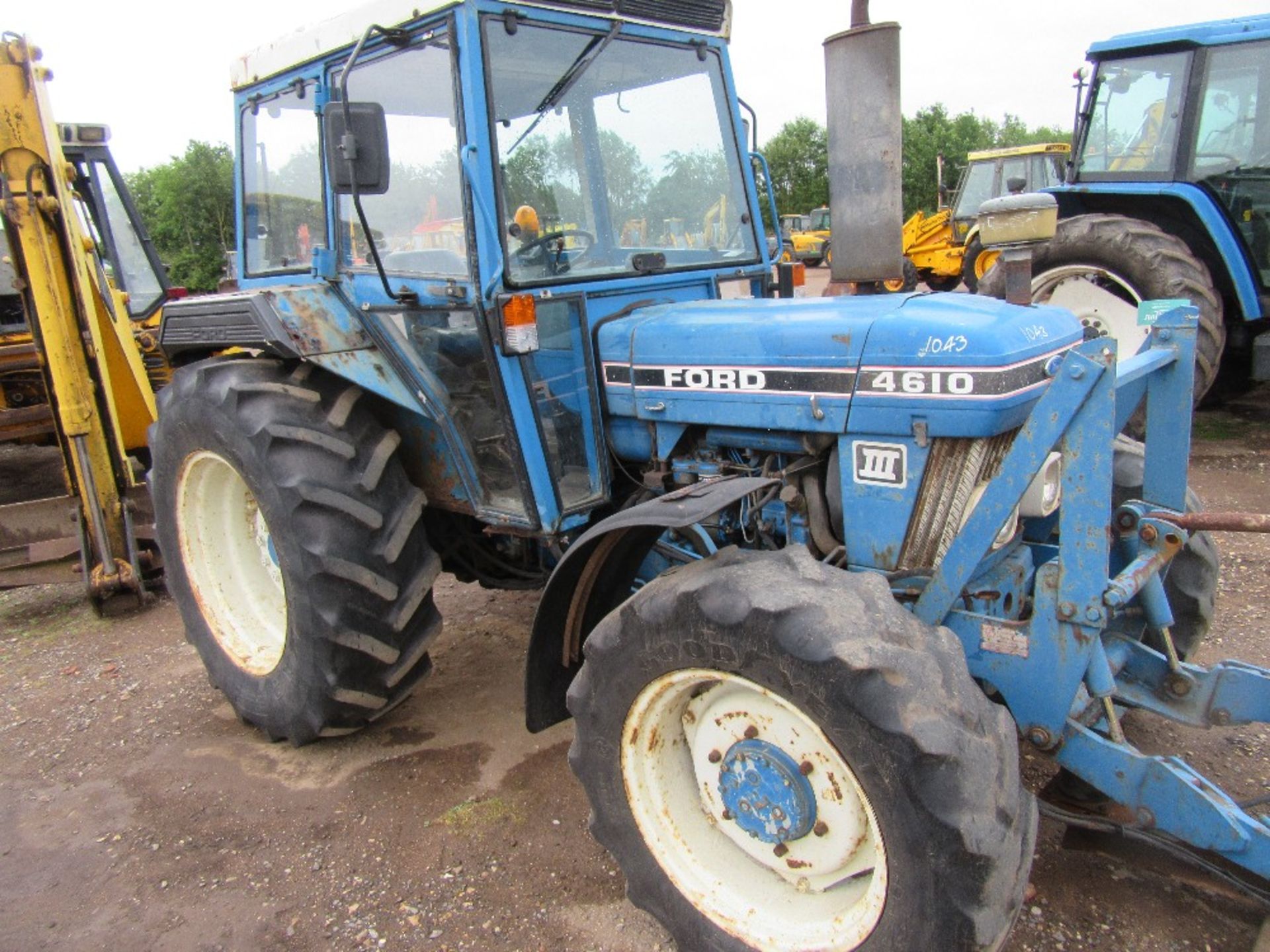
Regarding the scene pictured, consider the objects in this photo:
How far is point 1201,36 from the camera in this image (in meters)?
6.44

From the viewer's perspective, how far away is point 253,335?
3.21 metres

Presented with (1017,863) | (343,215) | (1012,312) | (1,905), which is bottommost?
(1,905)

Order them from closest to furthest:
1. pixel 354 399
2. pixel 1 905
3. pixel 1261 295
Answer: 1. pixel 1 905
2. pixel 354 399
3. pixel 1261 295

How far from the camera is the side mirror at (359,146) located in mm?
2535

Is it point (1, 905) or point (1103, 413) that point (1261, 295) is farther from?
point (1, 905)

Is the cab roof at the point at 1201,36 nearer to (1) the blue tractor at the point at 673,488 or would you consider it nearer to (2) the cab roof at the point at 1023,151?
(1) the blue tractor at the point at 673,488

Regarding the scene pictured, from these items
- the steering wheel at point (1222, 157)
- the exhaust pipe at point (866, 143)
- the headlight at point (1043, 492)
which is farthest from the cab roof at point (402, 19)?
the steering wheel at point (1222, 157)

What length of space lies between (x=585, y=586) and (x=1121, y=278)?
5.24 metres

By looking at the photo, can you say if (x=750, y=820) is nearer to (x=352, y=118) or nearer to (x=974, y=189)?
(x=352, y=118)

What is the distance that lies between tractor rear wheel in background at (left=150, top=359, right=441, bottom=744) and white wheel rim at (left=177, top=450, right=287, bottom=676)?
0.03 meters

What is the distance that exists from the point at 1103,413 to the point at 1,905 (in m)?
3.29

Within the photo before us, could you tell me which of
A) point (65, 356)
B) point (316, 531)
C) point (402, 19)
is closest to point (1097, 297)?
point (402, 19)

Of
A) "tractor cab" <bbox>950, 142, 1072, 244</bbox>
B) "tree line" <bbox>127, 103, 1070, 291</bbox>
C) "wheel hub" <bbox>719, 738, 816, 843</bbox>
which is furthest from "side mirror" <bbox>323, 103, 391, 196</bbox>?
"tree line" <bbox>127, 103, 1070, 291</bbox>

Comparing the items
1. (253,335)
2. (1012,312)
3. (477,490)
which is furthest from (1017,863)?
(253,335)
